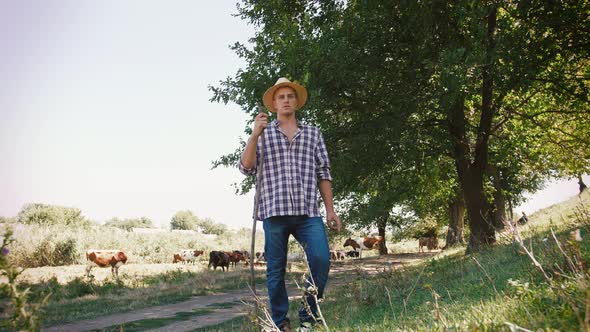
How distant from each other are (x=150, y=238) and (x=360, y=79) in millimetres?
20573

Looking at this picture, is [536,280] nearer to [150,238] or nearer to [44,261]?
[44,261]

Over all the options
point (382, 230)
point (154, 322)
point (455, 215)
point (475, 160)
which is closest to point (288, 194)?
point (154, 322)

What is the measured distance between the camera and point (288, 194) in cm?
462

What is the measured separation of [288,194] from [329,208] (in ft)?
1.73

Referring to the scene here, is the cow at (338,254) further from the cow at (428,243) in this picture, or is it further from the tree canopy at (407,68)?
the tree canopy at (407,68)

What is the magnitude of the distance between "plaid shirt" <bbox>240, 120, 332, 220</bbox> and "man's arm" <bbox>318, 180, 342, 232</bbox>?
9 cm

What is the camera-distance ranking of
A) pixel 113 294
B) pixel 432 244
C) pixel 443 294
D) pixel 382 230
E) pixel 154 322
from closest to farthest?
pixel 443 294
pixel 154 322
pixel 113 294
pixel 382 230
pixel 432 244

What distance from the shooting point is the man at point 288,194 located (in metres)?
4.57

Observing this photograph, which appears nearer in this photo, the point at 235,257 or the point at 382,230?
the point at 235,257

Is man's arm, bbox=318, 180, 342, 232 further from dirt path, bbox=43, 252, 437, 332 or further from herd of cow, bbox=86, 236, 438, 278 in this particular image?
herd of cow, bbox=86, 236, 438, 278

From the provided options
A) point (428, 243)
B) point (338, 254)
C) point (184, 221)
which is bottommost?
point (428, 243)

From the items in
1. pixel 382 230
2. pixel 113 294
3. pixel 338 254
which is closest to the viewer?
pixel 113 294

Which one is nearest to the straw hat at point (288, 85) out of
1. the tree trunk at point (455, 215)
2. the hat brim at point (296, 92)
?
the hat brim at point (296, 92)

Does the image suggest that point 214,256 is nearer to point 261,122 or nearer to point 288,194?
point 288,194
